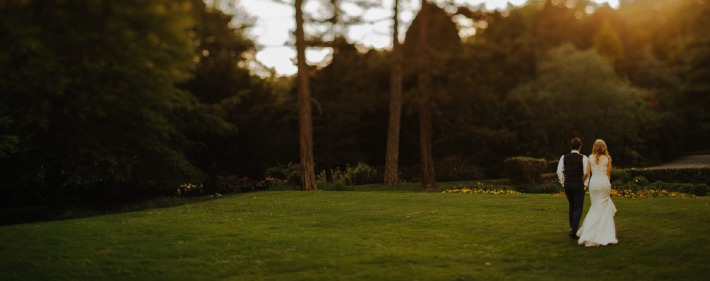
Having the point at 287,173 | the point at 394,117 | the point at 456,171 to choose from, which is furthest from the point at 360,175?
the point at 456,171

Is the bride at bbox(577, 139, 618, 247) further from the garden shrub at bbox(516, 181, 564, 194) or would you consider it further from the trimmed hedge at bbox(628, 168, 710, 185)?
the trimmed hedge at bbox(628, 168, 710, 185)

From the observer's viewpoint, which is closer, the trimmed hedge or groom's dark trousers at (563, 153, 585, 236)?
groom's dark trousers at (563, 153, 585, 236)

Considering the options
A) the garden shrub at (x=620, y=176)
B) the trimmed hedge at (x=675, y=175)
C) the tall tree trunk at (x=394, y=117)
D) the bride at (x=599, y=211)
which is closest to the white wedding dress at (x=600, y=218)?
the bride at (x=599, y=211)

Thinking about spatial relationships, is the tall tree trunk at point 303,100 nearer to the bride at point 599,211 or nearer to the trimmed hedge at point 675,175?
the trimmed hedge at point 675,175

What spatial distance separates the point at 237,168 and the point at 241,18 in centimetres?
1738

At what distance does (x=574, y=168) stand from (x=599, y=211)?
43.5 inches

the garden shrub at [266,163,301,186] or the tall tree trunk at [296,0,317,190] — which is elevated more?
Result: the tall tree trunk at [296,0,317,190]

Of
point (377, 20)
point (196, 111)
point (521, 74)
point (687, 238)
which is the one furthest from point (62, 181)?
point (521, 74)

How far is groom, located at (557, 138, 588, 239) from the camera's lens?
12297 mm

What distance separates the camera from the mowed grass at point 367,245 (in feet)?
32.0

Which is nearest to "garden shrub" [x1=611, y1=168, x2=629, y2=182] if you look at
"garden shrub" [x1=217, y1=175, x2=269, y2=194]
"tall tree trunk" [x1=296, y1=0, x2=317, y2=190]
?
"tall tree trunk" [x1=296, y1=0, x2=317, y2=190]

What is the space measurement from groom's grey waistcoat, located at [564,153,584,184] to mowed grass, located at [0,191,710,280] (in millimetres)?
1239

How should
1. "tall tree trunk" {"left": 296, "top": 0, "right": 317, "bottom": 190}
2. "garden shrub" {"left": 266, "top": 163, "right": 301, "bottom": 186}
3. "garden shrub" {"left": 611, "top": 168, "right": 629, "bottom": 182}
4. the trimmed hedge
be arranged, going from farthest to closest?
"garden shrub" {"left": 266, "top": 163, "right": 301, "bottom": 186} → "tall tree trunk" {"left": 296, "top": 0, "right": 317, "bottom": 190} → "garden shrub" {"left": 611, "top": 168, "right": 629, "bottom": 182} → the trimmed hedge

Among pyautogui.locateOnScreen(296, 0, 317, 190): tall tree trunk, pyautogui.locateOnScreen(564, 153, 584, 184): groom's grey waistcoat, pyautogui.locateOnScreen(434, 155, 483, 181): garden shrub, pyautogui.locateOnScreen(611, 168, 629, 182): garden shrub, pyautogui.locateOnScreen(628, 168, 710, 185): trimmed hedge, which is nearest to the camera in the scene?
pyautogui.locateOnScreen(564, 153, 584, 184): groom's grey waistcoat
